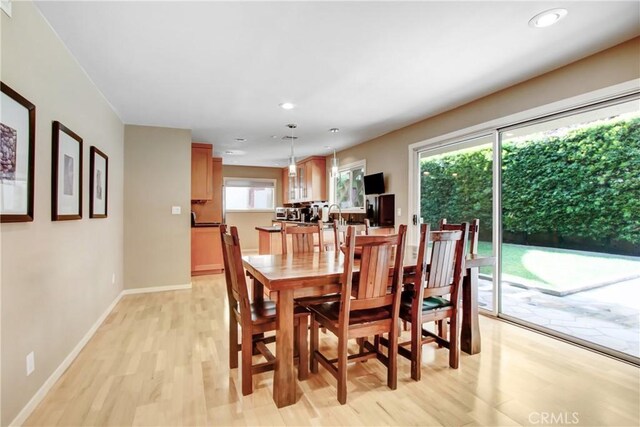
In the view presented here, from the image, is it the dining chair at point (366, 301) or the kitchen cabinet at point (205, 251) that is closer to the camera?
the dining chair at point (366, 301)

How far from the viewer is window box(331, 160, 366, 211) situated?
6.01 metres

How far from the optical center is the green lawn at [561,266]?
2596mm

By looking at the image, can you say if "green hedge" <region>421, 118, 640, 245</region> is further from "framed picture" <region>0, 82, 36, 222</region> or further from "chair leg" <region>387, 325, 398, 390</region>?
"framed picture" <region>0, 82, 36, 222</region>

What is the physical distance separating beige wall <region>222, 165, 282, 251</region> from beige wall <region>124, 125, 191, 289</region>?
3.89 m

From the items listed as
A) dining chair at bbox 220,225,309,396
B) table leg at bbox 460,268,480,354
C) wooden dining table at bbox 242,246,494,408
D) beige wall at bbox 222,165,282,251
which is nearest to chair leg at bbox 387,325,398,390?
wooden dining table at bbox 242,246,494,408

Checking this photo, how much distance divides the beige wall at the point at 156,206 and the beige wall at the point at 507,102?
10.2 ft

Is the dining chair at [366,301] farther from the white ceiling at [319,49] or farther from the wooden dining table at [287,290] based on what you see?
the white ceiling at [319,49]

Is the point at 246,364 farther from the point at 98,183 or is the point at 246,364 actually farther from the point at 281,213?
the point at 281,213

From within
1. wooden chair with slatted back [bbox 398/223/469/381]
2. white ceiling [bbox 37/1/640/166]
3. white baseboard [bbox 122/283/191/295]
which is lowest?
white baseboard [bbox 122/283/191/295]

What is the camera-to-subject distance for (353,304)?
1.96m

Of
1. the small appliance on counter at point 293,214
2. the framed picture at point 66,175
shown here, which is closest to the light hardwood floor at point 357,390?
the framed picture at point 66,175

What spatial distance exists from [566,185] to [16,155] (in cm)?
406

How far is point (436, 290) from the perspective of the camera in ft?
7.68

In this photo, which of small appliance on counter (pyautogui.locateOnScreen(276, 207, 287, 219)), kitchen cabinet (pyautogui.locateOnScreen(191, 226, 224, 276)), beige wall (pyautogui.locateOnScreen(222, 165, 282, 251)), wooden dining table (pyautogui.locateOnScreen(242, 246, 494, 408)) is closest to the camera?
wooden dining table (pyautogui.locateOnScreen(242, 246, 494, 408))
